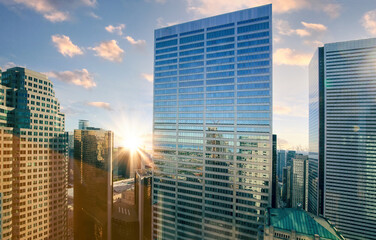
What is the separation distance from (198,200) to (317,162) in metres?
120

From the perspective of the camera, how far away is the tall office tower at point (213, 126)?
284ft

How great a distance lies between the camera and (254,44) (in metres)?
88.4

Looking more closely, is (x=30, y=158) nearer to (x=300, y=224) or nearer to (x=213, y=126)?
(x=213, y=126)

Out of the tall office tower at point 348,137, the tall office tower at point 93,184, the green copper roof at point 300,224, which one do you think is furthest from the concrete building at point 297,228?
the tall office tower at point 93,184

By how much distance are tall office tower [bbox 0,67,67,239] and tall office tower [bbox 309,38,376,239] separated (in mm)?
175455

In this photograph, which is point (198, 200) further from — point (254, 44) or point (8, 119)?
point (8, 119)

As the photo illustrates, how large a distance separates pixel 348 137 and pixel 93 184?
189690 millimetres

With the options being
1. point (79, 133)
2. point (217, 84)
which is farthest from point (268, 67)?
point (79, 133)

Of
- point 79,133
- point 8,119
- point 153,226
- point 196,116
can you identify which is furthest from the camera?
point 79,133

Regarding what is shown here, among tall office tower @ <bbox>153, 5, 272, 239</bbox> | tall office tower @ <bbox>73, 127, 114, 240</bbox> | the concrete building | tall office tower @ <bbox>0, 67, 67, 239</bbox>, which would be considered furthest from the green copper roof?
tall office tower @ <bbox>73, 127, 114, 240</bbox>

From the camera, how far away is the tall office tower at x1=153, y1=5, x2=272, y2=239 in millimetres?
86438

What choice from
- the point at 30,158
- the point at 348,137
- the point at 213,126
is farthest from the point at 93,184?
the point at 348,137

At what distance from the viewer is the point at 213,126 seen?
95.3m

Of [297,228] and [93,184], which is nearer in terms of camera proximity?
[297,228]
